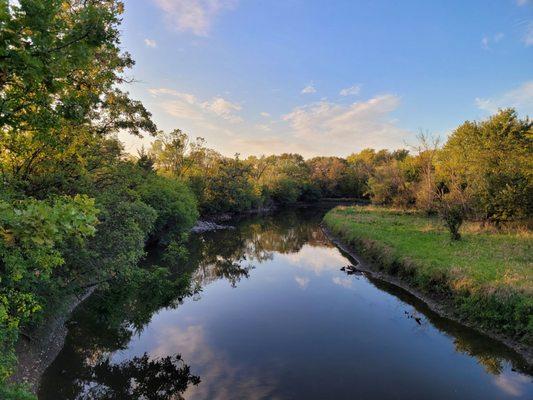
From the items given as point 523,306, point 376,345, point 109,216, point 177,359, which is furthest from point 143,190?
point 523,306

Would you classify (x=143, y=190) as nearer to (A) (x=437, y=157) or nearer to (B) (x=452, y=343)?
(B) (x=452, y=343)

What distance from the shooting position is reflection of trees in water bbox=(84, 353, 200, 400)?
11.5m

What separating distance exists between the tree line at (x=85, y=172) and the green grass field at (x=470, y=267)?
10.8 ft

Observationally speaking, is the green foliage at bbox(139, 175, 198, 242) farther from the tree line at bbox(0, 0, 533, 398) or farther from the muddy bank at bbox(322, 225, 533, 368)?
the muddy bank at bbox(322, 225, 533, 368)

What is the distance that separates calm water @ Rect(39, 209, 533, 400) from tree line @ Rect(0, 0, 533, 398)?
258cm

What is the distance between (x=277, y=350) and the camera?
14.4 m

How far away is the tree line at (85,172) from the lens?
16.6 ft

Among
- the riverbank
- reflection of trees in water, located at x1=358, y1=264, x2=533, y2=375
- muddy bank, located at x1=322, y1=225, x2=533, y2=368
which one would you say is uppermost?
the riverbank

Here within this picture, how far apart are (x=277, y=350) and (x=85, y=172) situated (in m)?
11.3

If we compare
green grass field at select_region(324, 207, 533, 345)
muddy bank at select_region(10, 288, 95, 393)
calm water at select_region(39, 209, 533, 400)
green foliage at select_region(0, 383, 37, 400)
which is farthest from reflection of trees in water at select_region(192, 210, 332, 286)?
green foliage at select_region(0, 383, 37, 400)

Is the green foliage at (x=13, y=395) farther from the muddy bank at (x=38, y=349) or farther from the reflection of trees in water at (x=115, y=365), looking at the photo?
the reflection of trees in water at (x=115, y=365)

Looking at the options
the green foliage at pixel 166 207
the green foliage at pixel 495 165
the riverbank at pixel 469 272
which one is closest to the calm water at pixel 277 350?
the riverbank at pixel 469 272

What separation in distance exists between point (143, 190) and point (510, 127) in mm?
39978

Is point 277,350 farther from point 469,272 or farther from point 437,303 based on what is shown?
point 469,272
